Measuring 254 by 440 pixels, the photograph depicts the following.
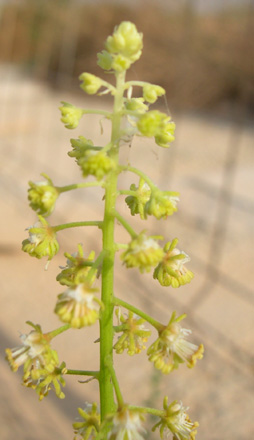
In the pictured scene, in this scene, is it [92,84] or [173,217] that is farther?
[173,217]

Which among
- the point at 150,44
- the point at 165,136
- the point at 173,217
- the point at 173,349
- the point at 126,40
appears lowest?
the point at 173,217

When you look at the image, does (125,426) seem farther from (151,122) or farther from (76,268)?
(151,122)

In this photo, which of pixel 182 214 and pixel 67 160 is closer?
pixel 182 214

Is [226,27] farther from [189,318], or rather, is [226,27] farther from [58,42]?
[189,318]

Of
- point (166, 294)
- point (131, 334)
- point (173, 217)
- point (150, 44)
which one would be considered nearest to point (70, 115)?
point (131, 334)

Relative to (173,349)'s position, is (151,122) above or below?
above

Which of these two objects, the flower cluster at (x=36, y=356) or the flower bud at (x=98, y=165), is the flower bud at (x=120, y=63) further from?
the flower cluster at (x=36, y=356)

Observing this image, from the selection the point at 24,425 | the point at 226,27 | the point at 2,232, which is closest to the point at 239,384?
the point at 24,425
